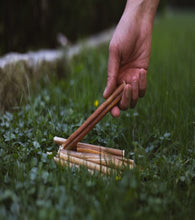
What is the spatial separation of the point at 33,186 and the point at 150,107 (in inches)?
45.8

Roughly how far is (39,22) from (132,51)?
2455 millimetres

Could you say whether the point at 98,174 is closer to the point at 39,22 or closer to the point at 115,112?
the point at 115,112

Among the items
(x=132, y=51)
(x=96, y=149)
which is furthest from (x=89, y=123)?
(x=132, y=51)

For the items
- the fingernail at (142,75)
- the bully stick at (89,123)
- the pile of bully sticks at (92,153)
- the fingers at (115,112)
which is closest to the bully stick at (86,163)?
the pile of bully sticks at (92,153)

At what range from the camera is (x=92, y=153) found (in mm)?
1606

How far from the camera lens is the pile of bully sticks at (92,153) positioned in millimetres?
1465

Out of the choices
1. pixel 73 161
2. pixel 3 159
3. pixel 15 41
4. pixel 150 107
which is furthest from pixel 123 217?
pixel 15 41

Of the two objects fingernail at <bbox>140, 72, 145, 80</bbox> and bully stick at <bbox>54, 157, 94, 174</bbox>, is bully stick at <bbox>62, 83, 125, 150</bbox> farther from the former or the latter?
fingernail at <bbox>140, 72, 145, 80</bbox>

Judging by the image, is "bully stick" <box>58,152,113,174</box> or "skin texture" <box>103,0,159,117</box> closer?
"bully stick" <box>58,152,113,174</box>

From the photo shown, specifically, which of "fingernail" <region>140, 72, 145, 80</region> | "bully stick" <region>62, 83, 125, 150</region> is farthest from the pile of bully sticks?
"fingernail" <region>140, 72, 145, 80</region>

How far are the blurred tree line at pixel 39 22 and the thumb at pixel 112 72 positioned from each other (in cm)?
166

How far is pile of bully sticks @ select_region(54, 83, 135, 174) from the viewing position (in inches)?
57.7

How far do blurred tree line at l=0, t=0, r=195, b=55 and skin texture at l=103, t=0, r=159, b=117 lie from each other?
1.62m

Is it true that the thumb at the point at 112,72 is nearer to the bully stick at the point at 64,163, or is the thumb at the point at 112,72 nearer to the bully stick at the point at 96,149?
the bully stick at the point at 96,149
